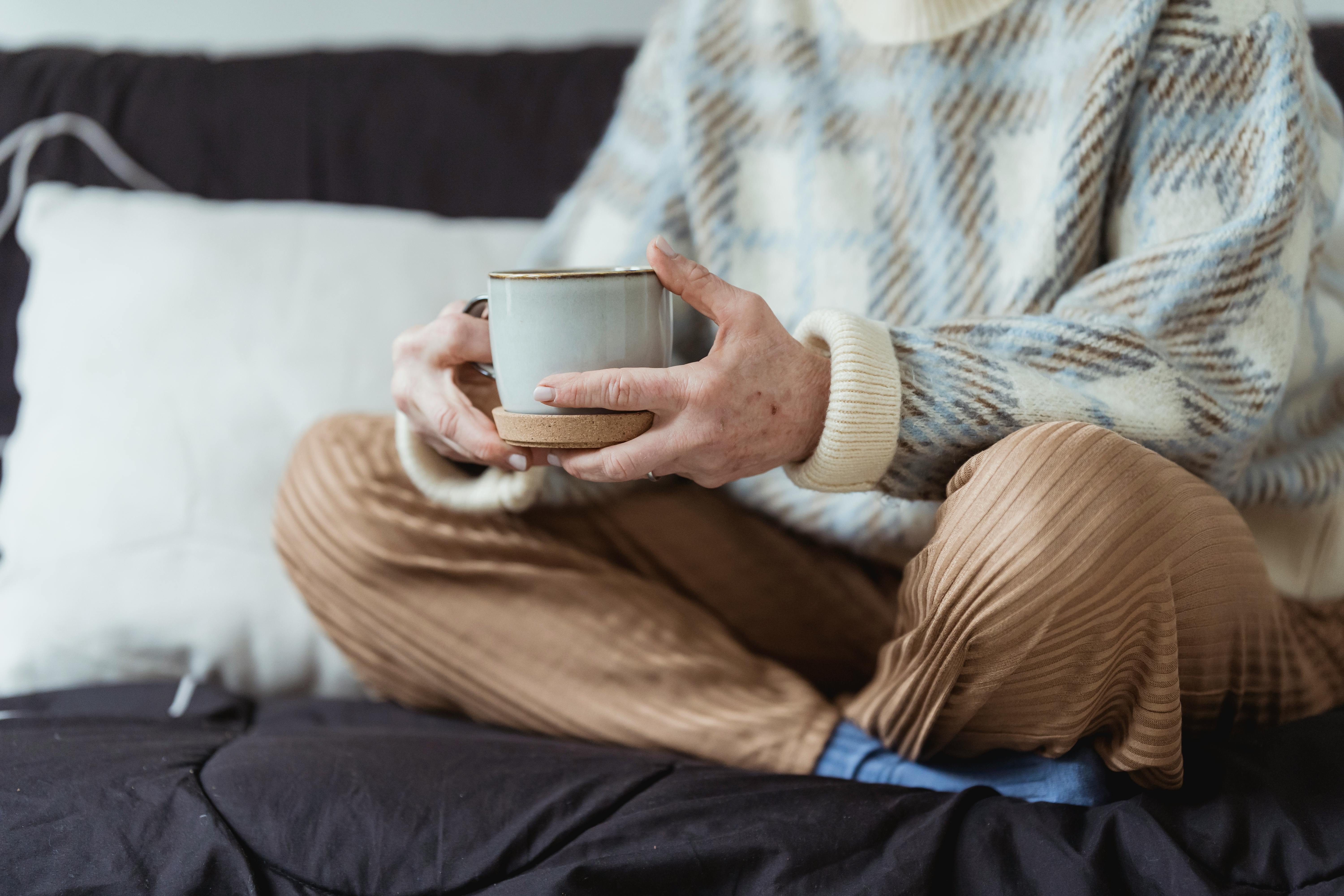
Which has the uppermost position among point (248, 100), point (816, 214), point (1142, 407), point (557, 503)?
point (248, 100)

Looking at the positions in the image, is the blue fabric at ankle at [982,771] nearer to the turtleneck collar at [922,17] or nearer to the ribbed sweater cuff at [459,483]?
the ribbed sweater cuff at [459,483]

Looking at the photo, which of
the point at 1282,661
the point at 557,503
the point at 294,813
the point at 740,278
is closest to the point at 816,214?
the point at 740,278

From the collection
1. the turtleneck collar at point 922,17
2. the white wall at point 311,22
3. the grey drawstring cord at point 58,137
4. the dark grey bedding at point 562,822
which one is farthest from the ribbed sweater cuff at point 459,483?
the white wall at point 311,22

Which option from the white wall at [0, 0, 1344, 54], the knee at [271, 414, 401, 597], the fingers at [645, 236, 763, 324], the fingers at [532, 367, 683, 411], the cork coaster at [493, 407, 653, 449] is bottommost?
the knee at [271, 414, 401, 597]

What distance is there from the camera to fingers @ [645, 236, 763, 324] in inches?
22.8

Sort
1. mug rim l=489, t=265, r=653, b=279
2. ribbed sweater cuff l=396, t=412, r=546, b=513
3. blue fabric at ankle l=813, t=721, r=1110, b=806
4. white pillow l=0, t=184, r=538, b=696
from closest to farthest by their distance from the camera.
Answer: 1. mug rim l=489, t=265, r=653, b=279
2. blue fabric at ankle l=813, t=721, r=1110, b=806
3. ribbed sweater cuff l=396, t=412, r=546, b=513
4. white pillow l=0, t=184, r=538, b=696

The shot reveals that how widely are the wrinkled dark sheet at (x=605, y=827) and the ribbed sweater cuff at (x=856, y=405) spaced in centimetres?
20

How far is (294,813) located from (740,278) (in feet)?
1.82

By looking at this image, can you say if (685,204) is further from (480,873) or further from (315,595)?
(480,873)

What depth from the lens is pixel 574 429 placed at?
0.58 m

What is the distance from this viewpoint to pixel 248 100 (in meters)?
1.26

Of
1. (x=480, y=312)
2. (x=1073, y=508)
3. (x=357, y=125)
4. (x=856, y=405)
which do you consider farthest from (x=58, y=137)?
(x=1073, y=508)

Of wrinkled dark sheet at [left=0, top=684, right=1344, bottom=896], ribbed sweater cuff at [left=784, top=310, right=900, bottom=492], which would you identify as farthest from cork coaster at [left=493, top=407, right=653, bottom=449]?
wrinkled dark sheet at [left=0, top=684, right=1344, bottom=896]

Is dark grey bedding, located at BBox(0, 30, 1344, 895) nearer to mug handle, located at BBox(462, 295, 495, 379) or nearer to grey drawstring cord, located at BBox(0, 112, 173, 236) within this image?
mug handle, located at BBox(462, 295, 495, 379)
